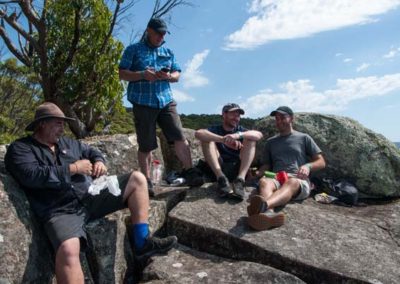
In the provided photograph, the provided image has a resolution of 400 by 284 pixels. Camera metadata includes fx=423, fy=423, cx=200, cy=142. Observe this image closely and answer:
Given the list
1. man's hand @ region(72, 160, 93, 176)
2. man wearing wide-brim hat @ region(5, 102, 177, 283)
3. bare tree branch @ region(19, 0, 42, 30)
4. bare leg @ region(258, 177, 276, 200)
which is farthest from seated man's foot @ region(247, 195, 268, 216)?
bare tree branch @ region(19, 0, 42, 30)

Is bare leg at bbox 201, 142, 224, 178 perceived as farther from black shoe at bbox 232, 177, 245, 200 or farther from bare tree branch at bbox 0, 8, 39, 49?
bare tree branch at bbox 0, 8, 39, 49

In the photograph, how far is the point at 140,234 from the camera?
5.25m

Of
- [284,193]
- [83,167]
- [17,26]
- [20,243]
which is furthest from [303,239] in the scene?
[17,26]

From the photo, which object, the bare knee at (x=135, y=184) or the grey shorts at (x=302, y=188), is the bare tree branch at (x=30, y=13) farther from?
the grey shorts at (x=302, y=188)

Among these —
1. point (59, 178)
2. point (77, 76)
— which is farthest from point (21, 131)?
point (59, 178)

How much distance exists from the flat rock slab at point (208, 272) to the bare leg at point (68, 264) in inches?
40.7

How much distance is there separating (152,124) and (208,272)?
8.98 feet

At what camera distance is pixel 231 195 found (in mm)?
6676

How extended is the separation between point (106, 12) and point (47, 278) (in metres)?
8.70

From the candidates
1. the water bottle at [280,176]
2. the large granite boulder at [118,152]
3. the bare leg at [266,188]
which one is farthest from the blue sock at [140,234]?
the large granite boulder at [118,152]

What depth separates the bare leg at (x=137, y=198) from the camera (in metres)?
5.30

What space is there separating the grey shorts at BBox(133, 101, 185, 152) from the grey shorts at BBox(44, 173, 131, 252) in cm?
157

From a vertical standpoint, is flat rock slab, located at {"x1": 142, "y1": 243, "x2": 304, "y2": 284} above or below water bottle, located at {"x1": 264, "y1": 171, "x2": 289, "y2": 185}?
below

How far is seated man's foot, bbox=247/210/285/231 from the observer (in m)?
5.90
